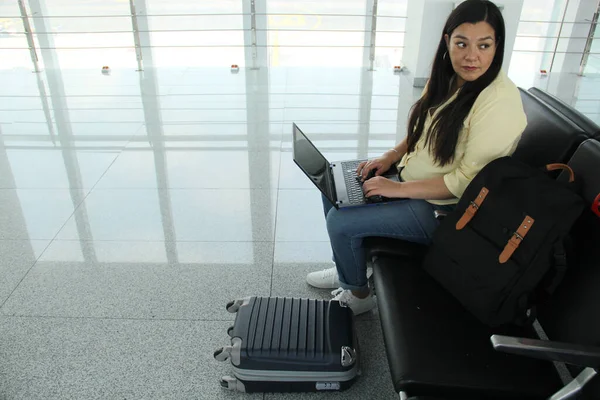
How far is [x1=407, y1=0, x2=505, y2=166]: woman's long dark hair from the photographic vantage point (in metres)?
1.42

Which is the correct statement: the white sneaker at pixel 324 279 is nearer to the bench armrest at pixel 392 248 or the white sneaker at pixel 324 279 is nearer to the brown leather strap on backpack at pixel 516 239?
the bench armrest at pixel 392 248

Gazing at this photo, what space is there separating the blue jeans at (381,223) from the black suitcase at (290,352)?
251 mm

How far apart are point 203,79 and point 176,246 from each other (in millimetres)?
3343

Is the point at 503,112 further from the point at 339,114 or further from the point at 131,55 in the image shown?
the point at 131,55

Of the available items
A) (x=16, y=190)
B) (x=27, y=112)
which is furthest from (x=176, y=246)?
(x=27, y=112)

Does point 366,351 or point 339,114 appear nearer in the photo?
point 366,351

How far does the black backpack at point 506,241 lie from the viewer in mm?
1169

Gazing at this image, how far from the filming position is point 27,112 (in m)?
4.17

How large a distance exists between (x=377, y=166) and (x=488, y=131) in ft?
1.86

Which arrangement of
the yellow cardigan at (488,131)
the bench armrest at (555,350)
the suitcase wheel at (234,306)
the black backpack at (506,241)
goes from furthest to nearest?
the suitcase wheel at (234,306), the yellow cardigan at (488,131), the black backpack at (506,241), the bench armrest at (555,350)

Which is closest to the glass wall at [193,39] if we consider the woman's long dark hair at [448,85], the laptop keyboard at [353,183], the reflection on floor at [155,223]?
the reflection on floor at [155,223]

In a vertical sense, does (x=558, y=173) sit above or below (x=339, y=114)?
above

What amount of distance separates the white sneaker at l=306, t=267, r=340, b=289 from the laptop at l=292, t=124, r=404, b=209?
0.41m

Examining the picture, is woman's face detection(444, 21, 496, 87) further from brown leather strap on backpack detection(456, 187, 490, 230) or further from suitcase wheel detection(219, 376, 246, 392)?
suitcase wheel detection(219, 376, 246, 392)
